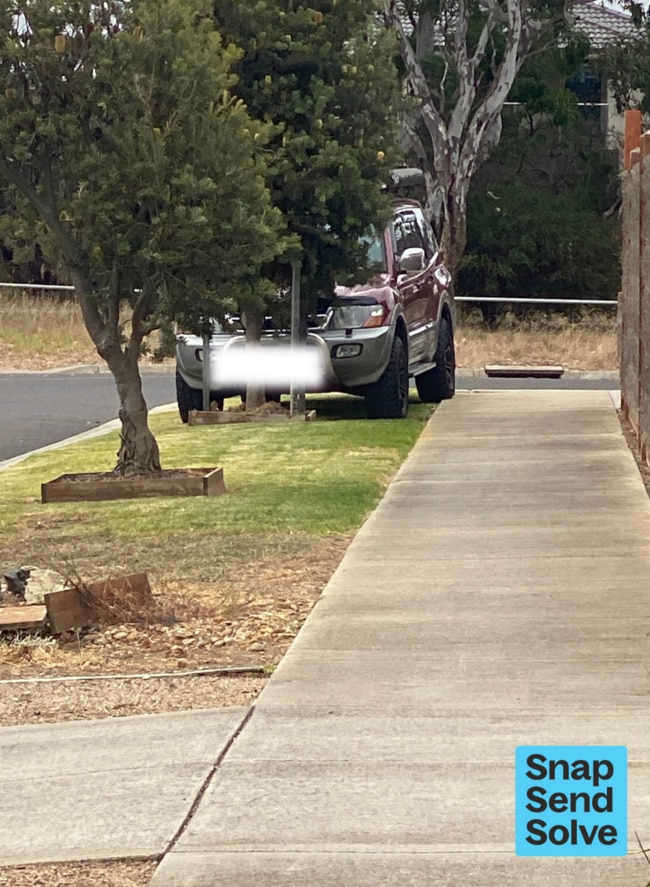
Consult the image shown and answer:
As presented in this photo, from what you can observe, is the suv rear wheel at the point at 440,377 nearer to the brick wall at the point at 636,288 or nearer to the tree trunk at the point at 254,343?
the tree trunk at the point at 254,343

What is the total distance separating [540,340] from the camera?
29188 millimetres

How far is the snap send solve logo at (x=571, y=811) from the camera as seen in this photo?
4.24 m

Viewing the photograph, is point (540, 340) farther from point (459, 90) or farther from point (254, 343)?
point (254, 343)

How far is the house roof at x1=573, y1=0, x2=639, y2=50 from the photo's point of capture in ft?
126

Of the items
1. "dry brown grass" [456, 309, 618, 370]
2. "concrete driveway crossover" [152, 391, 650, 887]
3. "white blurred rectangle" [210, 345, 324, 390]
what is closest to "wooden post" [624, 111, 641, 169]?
"white blurred rectangle" [210, 345, 324, 390]

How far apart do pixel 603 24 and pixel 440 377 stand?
2653 centimetres

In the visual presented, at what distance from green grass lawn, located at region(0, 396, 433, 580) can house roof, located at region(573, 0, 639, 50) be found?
81.9 feet

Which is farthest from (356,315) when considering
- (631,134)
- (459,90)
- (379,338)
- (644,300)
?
(459,90)

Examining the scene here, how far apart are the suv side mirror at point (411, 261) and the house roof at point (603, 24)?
21293 mm

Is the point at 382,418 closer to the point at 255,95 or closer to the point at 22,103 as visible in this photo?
the point at 255,95

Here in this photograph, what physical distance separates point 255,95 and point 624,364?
432 cm

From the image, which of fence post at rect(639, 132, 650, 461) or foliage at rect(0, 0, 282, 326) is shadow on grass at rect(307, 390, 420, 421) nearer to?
fence post at rect(639, 132, 650, 461)

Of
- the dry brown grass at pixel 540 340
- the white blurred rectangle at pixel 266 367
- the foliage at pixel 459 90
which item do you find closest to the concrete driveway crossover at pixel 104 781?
the white blurred rectangle at pixel 266 367

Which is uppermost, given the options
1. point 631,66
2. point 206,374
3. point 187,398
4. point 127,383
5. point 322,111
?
point 631,66
